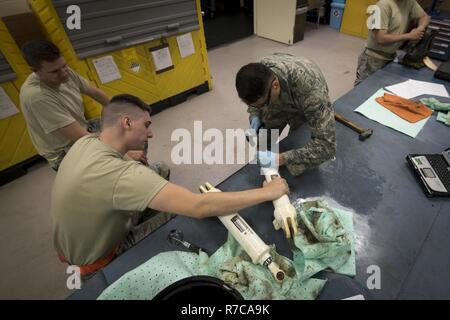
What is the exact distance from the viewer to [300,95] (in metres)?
1.24

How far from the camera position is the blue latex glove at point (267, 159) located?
1.22m

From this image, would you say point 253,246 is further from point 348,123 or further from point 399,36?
point 399,36

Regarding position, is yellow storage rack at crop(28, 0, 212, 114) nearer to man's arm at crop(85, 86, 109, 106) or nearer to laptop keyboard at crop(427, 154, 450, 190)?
man's arm at crop(85, 86, 109, 106)

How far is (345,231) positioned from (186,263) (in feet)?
2.05

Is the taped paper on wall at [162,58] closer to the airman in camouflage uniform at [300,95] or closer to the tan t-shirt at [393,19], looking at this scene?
the airman in camouflage uniform at [300,95]

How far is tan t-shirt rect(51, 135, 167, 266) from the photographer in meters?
0.86

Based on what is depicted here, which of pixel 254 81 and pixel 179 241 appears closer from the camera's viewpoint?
pixel 179 241

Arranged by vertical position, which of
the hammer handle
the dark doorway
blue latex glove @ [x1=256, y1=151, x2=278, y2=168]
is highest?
blue latex glove @ [x1=256, y1=151, x2=278, y2=168]

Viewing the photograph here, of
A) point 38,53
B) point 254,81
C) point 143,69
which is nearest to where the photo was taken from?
point 254,81

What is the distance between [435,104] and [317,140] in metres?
1.05

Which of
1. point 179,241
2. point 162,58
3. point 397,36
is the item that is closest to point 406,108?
point 397,36

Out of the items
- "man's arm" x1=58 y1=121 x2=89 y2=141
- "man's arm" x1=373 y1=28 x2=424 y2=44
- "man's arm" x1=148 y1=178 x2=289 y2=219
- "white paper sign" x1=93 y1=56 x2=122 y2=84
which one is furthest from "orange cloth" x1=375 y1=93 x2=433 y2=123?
"white paper sign" x1=93 y1=56 x2=122 y2=84

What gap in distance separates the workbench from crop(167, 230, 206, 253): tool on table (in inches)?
0.8
